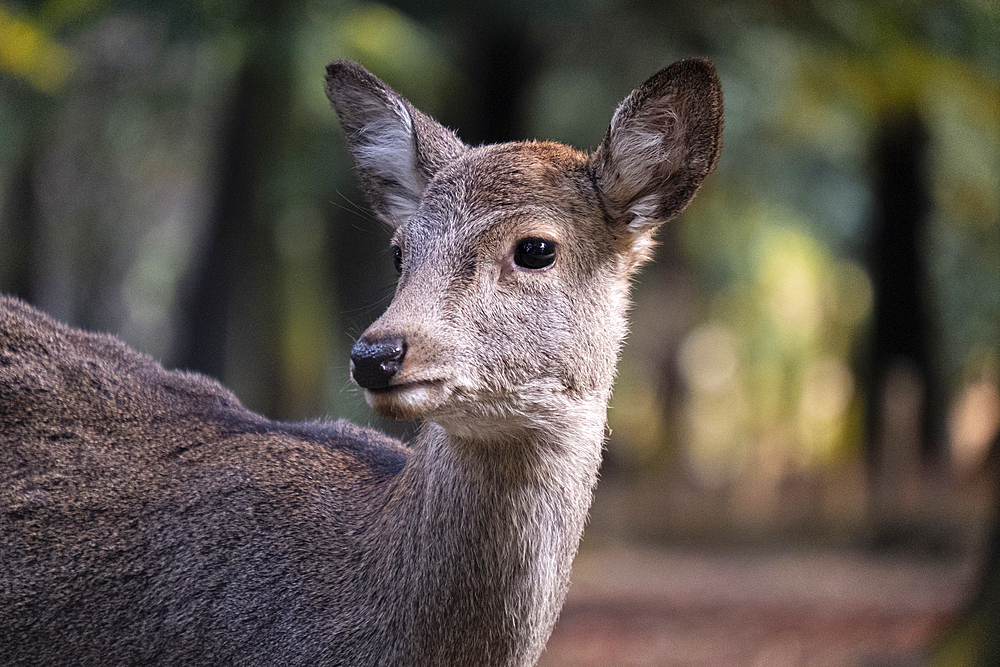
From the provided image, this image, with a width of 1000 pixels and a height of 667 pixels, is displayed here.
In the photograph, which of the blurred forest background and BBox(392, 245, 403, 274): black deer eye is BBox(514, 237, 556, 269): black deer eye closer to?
BBox(392, 245, 403, 274): black deer eye

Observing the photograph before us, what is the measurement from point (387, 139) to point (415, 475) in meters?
1.61

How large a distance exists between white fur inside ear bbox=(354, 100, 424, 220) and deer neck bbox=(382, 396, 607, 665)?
4.32 ft

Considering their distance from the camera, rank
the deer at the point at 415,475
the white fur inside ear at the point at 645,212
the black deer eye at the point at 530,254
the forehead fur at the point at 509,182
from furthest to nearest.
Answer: the white fur inside ear at the point at 645,212
the forehead fur at the point at 509,182
the black deer eye at the point at 530,254
the deer at the point at 415,475

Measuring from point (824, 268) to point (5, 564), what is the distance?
96.5 ft

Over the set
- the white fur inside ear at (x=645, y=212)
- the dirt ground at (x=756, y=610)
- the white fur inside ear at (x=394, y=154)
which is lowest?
the dirt ground at (x=756, y=610)

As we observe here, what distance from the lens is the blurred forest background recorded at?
11.7 meters

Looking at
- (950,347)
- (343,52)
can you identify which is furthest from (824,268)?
(343,52)

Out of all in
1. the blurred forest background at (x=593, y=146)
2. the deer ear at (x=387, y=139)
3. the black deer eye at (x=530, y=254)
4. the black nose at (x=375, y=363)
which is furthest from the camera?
the blurred forest background at (x=593, y=146)

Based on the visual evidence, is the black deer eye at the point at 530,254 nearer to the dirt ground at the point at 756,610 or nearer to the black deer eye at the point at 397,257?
the black deer eye at the point at 397,257

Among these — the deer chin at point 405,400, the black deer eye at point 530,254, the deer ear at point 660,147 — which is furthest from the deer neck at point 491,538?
the deer ear at point 660,147

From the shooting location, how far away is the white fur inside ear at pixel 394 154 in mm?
4980

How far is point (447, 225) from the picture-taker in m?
4.46

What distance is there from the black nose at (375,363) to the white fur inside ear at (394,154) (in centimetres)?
153

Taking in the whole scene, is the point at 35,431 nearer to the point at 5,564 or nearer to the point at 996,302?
the point at 5,564
